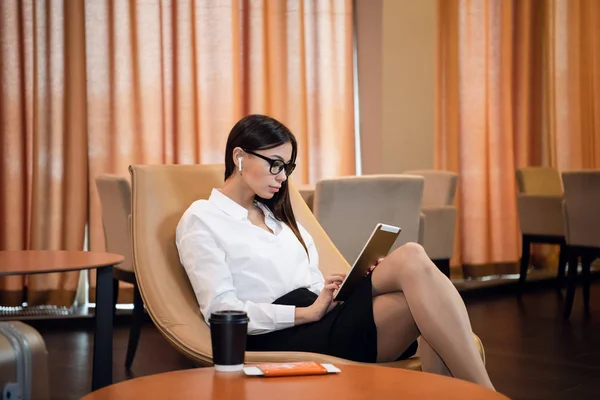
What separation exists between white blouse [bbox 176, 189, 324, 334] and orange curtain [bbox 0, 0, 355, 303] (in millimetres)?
2936

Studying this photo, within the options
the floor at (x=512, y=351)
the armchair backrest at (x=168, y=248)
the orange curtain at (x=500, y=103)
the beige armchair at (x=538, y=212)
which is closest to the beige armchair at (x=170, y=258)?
the armchair backrest at (x=168, y=248)

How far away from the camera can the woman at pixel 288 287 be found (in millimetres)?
2176

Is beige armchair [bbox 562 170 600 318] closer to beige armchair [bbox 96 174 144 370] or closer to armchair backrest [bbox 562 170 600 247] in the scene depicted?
armchair backrest [bbox 562 170 600 247]

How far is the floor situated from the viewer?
11.8ft

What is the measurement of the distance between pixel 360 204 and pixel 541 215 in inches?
94.7

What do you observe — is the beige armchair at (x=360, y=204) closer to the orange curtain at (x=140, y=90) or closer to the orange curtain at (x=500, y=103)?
the orange curtain at (x=140, y=90)

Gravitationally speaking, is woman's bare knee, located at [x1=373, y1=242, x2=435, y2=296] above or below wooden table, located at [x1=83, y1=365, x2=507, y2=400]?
above

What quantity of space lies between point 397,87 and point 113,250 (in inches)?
108

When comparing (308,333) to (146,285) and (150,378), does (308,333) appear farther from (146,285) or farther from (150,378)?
(150,378)

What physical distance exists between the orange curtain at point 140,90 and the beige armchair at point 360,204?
5.33 ft

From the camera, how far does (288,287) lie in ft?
8.20

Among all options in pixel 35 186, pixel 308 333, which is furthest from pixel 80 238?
pixel 308 333

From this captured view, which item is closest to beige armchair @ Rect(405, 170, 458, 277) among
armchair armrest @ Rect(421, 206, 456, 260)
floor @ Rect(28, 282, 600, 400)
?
armchair armrest @ Rect(421, 206, 456, 260)

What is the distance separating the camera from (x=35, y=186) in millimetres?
5207
